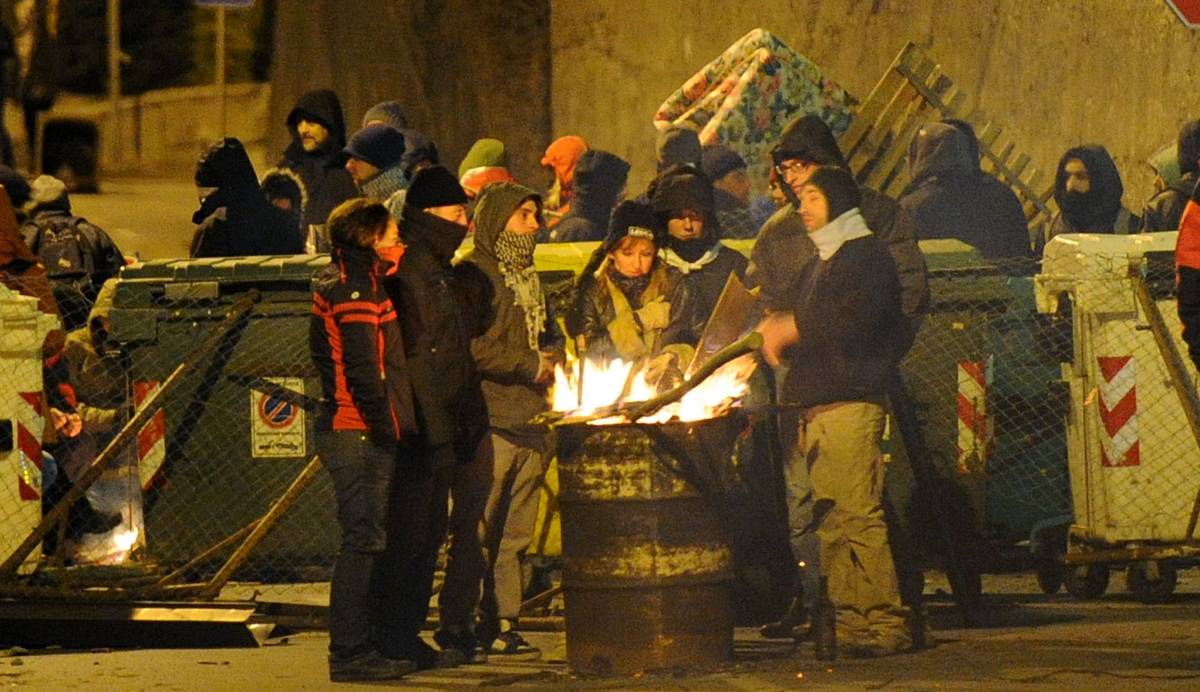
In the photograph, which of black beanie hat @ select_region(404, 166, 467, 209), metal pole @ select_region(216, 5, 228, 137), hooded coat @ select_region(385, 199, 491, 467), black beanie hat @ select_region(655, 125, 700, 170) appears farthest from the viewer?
metal pole @ select_region(216, 5, 228, 137)

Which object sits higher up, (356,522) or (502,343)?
(502,343)

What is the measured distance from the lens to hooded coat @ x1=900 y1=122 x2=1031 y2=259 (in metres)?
14.0

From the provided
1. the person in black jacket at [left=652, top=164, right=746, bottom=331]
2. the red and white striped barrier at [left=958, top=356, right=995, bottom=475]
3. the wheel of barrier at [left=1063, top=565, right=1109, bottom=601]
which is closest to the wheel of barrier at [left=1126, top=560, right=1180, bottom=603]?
the wheel of barrier at [left=1063, top=565, right=1109, bottom=601]

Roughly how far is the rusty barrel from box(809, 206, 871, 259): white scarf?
960 mm

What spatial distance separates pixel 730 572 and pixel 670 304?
158cm

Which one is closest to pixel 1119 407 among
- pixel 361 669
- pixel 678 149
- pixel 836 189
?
pixel 836 189

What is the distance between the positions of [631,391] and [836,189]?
1192 mm

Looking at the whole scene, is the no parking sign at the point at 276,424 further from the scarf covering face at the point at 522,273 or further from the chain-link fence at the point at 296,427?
the scarf covering face at the point at 522,273

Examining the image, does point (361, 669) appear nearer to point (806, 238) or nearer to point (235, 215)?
point (806, 238)

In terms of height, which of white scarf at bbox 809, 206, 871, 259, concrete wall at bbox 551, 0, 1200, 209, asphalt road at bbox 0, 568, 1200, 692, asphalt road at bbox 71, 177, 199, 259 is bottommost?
asphalt road at bbox 0, 568, 1200, 692

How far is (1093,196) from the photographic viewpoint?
46.4 ft

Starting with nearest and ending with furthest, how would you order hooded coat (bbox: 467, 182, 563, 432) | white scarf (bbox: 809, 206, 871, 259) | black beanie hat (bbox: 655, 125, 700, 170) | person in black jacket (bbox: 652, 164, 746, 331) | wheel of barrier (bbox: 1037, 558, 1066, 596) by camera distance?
white scarf (bbox: 809, 206, 871, 259), hooded coat (bbox: 467, 182, 563, 432), person in black jacket (bbox: 652, 164, 746, 331), wheel of barrier (bbox: 1037, 558, 1066, 596), black beanie hat (bbox: 655, 125, 700, 170)

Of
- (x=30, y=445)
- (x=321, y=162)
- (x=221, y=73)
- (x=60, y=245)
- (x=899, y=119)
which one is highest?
(x=221, y=73)

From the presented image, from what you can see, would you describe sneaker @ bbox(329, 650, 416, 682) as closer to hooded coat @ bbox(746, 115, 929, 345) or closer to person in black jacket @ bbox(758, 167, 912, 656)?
person in black jacket @ bbox(758, 167, 912, 656)
